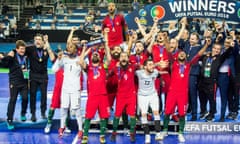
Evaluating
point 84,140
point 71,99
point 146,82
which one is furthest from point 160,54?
point 84,140

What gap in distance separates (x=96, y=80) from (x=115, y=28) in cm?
165

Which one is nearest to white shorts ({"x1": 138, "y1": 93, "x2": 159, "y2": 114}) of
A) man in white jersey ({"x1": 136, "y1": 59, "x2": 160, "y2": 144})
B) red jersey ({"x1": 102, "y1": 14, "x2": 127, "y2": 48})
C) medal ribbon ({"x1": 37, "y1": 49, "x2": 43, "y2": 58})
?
man in white jersey ({"x1": 136, "y1": 59, "x2": 160, "y2": 144})

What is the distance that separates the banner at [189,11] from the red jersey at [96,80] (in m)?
2.16

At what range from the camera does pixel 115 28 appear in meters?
8.93

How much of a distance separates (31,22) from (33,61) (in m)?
17.8

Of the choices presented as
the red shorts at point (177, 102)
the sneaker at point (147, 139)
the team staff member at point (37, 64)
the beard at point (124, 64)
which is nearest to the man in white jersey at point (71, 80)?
the team staff member at point (37, 64)

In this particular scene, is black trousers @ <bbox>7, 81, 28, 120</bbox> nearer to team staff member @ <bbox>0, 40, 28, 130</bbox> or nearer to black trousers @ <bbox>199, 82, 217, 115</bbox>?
team staff member @ <bbox>0, 40, 28, 130</bbox>

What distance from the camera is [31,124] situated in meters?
8.89

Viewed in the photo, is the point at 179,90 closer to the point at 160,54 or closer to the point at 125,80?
the point at 160,54

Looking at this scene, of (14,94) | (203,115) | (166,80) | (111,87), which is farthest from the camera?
(203,115)

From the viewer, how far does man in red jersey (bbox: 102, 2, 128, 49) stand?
892cm

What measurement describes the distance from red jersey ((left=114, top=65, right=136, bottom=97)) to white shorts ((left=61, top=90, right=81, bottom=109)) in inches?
33.3

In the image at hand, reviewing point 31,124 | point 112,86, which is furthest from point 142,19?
point 31,124

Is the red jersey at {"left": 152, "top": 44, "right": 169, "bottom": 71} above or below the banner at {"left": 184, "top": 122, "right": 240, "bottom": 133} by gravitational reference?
above
